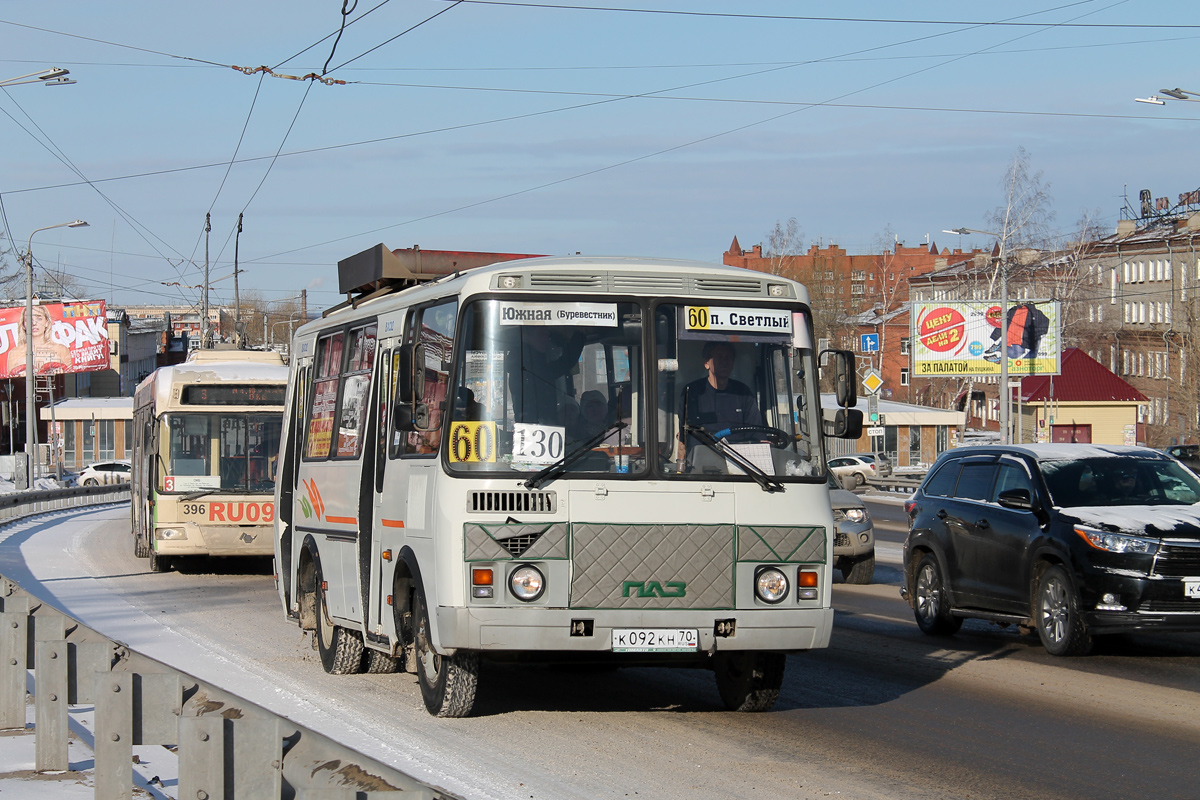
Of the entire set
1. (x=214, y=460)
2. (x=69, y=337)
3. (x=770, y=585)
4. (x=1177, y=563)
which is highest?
(x=69, y=337)

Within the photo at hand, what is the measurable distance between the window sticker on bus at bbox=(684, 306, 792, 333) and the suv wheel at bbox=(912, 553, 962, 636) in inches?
233

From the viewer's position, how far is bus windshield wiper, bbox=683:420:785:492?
866 cm

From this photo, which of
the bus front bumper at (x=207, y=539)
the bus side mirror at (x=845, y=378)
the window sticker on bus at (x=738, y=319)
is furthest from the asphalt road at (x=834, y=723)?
the bus front bumper at (x=207, y=539)

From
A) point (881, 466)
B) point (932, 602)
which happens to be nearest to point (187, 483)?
point (932, 602)

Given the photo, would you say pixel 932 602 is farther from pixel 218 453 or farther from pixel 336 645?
pixel 218 453

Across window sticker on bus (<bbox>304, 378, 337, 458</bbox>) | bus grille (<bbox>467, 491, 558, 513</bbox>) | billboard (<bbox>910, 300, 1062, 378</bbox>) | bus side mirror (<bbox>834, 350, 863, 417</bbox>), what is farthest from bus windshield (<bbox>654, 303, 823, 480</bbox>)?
billboard (<bbox>910, 300, 1062, 378</bbox>)

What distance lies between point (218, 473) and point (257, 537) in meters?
1.08

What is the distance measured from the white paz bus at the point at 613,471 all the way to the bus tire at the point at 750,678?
2 cm

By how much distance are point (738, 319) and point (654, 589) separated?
1736 millimetres

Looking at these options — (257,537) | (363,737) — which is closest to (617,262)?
(363,737)

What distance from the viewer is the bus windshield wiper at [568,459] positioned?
8.39 metres

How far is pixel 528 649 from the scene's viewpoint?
838 centimetres

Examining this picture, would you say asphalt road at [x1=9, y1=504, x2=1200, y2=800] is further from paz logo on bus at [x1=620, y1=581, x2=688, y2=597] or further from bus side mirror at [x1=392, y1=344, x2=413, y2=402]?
bus side mirror at [x1=392, y1=344, x2=413, y2=402]

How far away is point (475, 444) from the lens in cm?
848
